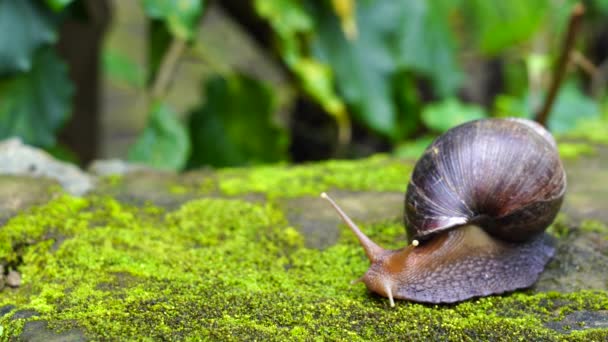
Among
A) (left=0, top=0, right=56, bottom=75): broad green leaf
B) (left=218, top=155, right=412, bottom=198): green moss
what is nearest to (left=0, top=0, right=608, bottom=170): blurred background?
(left=0, top=0, right=56, bottom=75): broad green leaf

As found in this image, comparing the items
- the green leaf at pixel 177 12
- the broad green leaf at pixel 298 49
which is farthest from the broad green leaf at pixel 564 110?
the green leaf at pixel 177 12

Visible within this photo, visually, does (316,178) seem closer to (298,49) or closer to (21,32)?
(298,49)

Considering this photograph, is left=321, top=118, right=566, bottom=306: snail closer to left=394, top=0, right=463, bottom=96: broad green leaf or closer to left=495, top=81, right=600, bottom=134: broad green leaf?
left=394, top=0, right=463, bottom=96: broad green leaf

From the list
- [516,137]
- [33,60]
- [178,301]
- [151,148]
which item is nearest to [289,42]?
[151,148]

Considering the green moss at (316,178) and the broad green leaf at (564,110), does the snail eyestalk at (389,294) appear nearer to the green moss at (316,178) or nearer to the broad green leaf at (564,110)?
the green moss at (316,178)

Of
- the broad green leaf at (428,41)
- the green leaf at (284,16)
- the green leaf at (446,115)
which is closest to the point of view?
the green leaf at (284,16)

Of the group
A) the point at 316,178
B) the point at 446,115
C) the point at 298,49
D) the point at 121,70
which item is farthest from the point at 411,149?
the point at 121,70

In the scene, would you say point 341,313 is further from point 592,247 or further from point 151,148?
point 151,148
